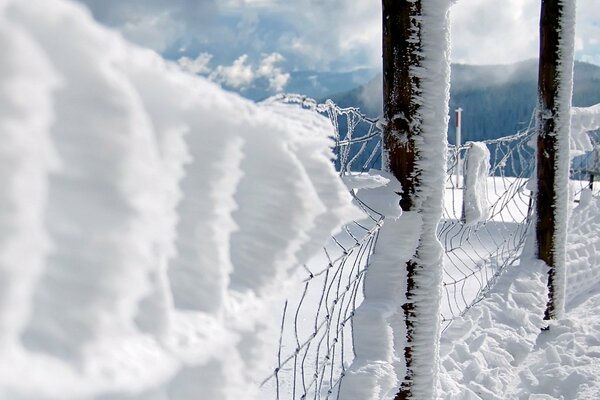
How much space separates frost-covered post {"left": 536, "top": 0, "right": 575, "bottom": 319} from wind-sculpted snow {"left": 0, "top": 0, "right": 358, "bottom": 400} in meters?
3.20

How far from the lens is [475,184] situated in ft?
8.80

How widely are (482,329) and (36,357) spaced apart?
277cm

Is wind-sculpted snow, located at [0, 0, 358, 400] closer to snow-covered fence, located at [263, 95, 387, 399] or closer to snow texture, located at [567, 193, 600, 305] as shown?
snow-covered fence, located at [263, 95, 387, 399]

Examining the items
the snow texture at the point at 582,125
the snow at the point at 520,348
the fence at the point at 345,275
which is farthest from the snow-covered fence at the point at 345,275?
the snow texture at the point at 582,125

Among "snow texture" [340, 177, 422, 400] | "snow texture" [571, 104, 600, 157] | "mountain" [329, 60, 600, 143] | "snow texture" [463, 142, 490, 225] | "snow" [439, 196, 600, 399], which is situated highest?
"mountain" [329, 60, 600, 143]

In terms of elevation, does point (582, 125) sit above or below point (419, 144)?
above

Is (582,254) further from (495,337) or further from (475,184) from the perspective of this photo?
(475,184)

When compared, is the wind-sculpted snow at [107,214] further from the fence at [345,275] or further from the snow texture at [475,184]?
the snow texture at [475,184]

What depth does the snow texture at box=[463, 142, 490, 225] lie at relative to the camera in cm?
267

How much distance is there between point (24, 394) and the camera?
406 millimetres

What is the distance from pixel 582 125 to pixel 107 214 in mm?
4205

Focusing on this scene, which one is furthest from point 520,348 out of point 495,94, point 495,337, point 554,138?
point 495,94

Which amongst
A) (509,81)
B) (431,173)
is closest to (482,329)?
(431,173)

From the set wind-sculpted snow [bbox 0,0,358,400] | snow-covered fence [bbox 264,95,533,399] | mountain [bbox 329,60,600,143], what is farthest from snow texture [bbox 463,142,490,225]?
mountain [bbox 329,60,600,143]
